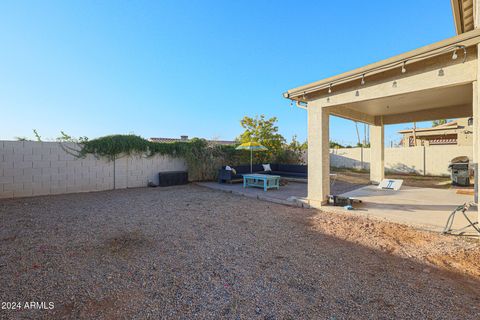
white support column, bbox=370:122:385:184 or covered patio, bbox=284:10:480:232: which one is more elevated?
covered patio, bbox=284:10:480:232

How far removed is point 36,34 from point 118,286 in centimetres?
794

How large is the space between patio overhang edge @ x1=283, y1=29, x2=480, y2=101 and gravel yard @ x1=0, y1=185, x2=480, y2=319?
3118 millimetres

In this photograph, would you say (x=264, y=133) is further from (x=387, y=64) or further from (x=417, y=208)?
(x=387, y=64)

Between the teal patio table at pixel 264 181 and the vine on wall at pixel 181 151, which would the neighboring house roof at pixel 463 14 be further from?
the vine on wall at pixel 181 151

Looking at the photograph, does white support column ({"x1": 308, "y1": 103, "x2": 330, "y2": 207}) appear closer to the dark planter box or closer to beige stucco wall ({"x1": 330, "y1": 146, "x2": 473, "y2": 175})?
the dark planter box

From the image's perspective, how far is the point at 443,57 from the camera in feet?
12.4

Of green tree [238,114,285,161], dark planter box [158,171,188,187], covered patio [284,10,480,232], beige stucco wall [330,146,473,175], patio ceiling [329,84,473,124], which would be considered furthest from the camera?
green tree [238,114,285,161]

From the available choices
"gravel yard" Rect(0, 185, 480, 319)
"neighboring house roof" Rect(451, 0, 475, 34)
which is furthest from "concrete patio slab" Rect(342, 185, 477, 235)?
"neighboring house roof" Rect(451, 0, 475, 34)

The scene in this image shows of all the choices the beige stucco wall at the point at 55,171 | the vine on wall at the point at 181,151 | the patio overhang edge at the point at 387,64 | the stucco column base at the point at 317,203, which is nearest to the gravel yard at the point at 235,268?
the stucco column base at the point at 317,203

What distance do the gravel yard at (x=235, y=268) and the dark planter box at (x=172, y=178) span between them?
5058 millimetres

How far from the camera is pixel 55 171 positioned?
7793mm

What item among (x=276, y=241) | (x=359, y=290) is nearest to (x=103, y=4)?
(x=276, y=241)

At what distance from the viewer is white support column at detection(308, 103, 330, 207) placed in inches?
219

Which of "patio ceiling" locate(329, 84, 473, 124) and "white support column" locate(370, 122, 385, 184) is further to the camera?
"white support column" locate(370, 122, 385, 184)
